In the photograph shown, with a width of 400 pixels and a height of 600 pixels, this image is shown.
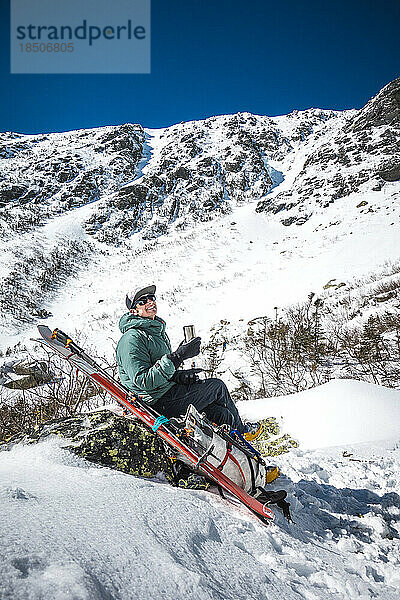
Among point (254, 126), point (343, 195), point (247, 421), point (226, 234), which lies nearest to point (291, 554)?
point (247, 421)

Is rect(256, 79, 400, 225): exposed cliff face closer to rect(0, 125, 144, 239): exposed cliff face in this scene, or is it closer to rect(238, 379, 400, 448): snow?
rect(238, 379, 400, 448): snow

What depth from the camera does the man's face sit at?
9.47ft

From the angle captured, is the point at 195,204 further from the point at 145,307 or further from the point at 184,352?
the point at 184,352

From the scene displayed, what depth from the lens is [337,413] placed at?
358 centimetres

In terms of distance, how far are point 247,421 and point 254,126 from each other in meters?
62.3

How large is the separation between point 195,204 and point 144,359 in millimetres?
36458

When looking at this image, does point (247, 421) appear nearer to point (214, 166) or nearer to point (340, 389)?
point (340, 389)

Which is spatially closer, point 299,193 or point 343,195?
point 343,195

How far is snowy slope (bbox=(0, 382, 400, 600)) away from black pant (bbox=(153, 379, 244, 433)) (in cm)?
64

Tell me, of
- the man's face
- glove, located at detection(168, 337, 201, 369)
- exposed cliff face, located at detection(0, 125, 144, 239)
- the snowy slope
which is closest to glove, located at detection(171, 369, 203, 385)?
glove, located at detection(168, 337, 201, 369)

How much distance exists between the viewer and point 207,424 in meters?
2.15

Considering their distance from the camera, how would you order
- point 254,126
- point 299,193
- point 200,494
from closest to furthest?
point 200,494 < point 299,193 < point 254,126

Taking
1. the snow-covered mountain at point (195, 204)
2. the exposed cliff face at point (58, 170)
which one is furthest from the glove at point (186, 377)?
the exposed cliff face at point (58, 170)

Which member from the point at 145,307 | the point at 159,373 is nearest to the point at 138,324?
the point at 145,307
